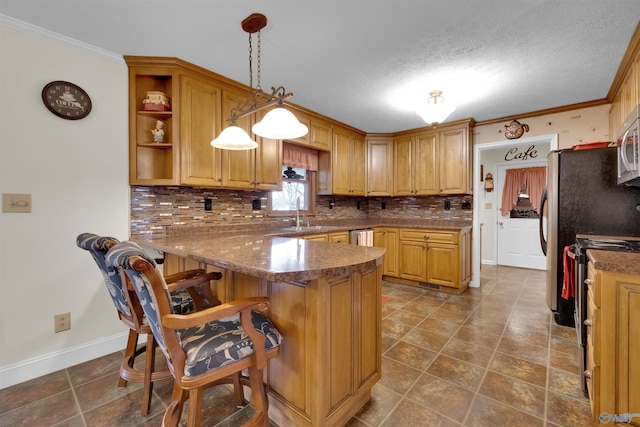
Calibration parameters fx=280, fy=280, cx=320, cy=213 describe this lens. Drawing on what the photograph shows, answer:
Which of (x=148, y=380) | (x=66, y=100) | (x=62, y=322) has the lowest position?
(x=148, y=380)

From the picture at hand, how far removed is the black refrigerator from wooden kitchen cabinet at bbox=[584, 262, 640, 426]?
1.47 meters

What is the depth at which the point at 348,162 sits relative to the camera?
14.1ft

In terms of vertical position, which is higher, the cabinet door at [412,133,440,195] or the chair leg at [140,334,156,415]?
the cabinet door at [412,133,440,195]

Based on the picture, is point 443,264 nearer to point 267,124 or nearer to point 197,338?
point 267,124

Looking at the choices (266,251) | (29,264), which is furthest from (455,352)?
(29,264)

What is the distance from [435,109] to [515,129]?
67.1 inches

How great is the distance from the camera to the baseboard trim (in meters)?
1.83

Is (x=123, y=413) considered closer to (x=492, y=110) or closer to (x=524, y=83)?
(x=524, y=83)

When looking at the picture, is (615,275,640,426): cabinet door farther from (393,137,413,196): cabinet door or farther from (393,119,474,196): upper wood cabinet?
(393,137,413,196): cabinet door

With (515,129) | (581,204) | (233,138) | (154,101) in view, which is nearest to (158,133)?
(154,101)

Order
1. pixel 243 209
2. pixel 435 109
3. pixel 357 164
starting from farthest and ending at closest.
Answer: pixel 357 164, pixel 243 209, pixel 435 109

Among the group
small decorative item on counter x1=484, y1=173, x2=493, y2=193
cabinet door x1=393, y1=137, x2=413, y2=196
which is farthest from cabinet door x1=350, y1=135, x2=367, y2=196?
small decorative item on counter x1=484, y1=173, x2=493, y2=193

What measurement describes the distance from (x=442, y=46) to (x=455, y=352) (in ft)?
7.72

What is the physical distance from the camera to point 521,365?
6.66 feet
